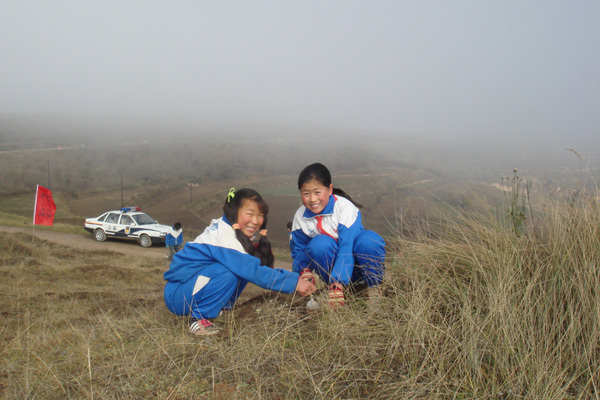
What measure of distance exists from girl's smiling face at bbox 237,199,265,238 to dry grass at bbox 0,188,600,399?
0.62 meters

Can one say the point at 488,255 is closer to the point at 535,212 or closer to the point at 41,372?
the point at 535,212

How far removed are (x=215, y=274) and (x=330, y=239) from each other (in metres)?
1.01

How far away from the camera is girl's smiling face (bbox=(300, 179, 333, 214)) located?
3.62 m

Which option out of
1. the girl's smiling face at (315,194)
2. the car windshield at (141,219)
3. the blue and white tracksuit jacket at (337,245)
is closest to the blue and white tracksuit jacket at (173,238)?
the car windshield at (141,219)

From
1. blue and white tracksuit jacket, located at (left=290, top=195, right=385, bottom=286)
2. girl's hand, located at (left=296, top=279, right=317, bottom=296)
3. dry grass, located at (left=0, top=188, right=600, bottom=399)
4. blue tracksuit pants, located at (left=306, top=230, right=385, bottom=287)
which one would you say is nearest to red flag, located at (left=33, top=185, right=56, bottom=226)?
dry grass, located at (left=0, top=188, right=600, bottom=399)

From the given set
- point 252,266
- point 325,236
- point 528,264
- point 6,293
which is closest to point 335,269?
point 325,236

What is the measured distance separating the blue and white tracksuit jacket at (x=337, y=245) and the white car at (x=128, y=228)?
18.3 m

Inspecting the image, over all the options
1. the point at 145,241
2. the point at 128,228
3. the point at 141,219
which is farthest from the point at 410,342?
the point at 141,219

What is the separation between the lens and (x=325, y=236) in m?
3.62

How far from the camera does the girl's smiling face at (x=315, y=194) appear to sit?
362cm

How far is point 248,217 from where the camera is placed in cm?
335

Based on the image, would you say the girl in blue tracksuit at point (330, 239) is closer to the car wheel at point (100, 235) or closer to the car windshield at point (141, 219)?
the car windshield at point (141, 219)

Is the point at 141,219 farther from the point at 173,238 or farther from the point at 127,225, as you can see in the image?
the point at 173,238

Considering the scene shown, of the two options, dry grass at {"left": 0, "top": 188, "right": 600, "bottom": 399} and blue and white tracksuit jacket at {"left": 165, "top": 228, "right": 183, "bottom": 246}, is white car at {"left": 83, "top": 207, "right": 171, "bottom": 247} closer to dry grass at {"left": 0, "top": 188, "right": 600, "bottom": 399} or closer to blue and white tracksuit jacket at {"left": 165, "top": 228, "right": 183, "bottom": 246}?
blue and white tracksuit jacket at {"left": 165, "top": 228, "right": 183, "bottom": 246}
